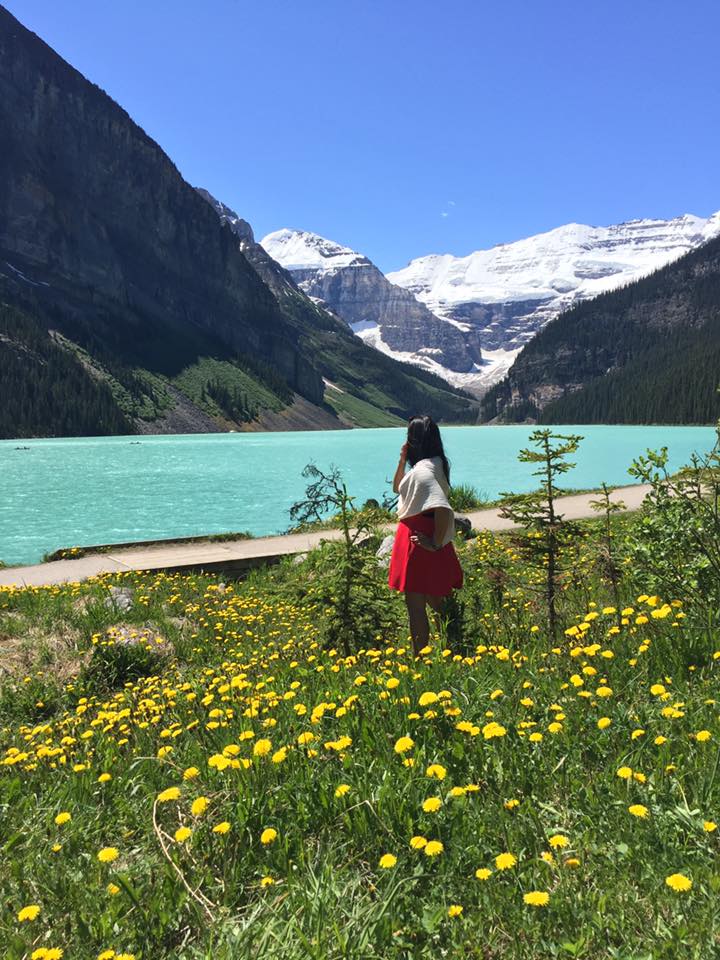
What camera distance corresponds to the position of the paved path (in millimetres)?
14836

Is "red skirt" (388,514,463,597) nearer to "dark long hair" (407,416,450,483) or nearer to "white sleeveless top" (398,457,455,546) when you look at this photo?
"white sleeveless top" (398,457,455,546)

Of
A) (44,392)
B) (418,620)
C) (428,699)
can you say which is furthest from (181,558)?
(44,392)

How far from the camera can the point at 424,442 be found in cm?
667

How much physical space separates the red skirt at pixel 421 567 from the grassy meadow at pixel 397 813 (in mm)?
668

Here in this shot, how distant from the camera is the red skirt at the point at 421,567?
6.62 meters

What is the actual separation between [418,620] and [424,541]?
2.87 feet

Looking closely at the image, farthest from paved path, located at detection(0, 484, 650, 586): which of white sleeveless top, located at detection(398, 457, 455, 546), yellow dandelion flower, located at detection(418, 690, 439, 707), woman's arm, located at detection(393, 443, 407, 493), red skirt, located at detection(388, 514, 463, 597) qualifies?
yellow dandelion flower, located at detection(418, 690, 439, 707)

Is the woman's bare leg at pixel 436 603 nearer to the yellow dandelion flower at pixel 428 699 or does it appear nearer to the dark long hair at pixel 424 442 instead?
the dark long hair at pixel 424 442

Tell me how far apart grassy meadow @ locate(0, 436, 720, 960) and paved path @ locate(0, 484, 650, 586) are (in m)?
8.57

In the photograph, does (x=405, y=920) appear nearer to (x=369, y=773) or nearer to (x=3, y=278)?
(x=369, y=773)

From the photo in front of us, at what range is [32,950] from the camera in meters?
2.69

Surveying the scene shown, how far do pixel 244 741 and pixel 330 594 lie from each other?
144 inches

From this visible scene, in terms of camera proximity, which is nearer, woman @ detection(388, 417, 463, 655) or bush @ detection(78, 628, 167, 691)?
woman @ detection(388, 417, 463, 655)

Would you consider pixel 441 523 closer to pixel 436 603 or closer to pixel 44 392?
pixel 436 603
